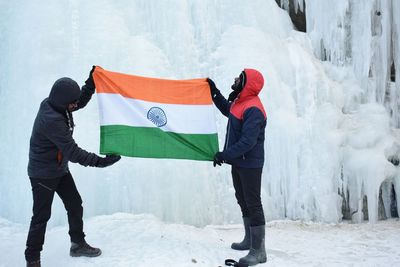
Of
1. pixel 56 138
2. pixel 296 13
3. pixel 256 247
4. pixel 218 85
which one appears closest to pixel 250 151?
pixel 256 247

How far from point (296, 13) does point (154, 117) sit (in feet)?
13.5

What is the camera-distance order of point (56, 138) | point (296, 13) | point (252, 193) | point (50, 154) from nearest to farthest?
1. point (56, 138)
2. point (50, 154)
3. point (252, 193)
4. point (296, 13)

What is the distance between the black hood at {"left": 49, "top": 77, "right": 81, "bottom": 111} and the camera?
135 inches

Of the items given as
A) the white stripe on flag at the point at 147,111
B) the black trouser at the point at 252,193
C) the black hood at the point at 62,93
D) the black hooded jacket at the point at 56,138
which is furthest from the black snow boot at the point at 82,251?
the black trouser at the point at 252,193

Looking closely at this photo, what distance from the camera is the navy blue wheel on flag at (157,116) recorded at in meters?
4.40

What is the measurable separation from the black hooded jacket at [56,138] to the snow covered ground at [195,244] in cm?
90

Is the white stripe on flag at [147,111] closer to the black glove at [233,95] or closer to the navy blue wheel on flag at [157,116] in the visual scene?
the navy blue wheel on flag at [157,116]

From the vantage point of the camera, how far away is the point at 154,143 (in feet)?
14.4

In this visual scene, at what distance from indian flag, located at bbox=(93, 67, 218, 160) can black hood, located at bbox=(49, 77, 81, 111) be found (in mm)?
714

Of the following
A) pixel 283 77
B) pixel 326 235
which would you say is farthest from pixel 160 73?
pixel 326 235

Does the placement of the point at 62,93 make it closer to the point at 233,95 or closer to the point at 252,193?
the point at 233,95

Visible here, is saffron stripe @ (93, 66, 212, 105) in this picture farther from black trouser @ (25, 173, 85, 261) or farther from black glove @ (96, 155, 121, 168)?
black trouser @ (25, 173, 85, 261)

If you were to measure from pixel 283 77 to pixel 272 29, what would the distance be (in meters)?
0.85

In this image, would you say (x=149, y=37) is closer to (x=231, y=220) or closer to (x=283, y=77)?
(x=283, y=77)
